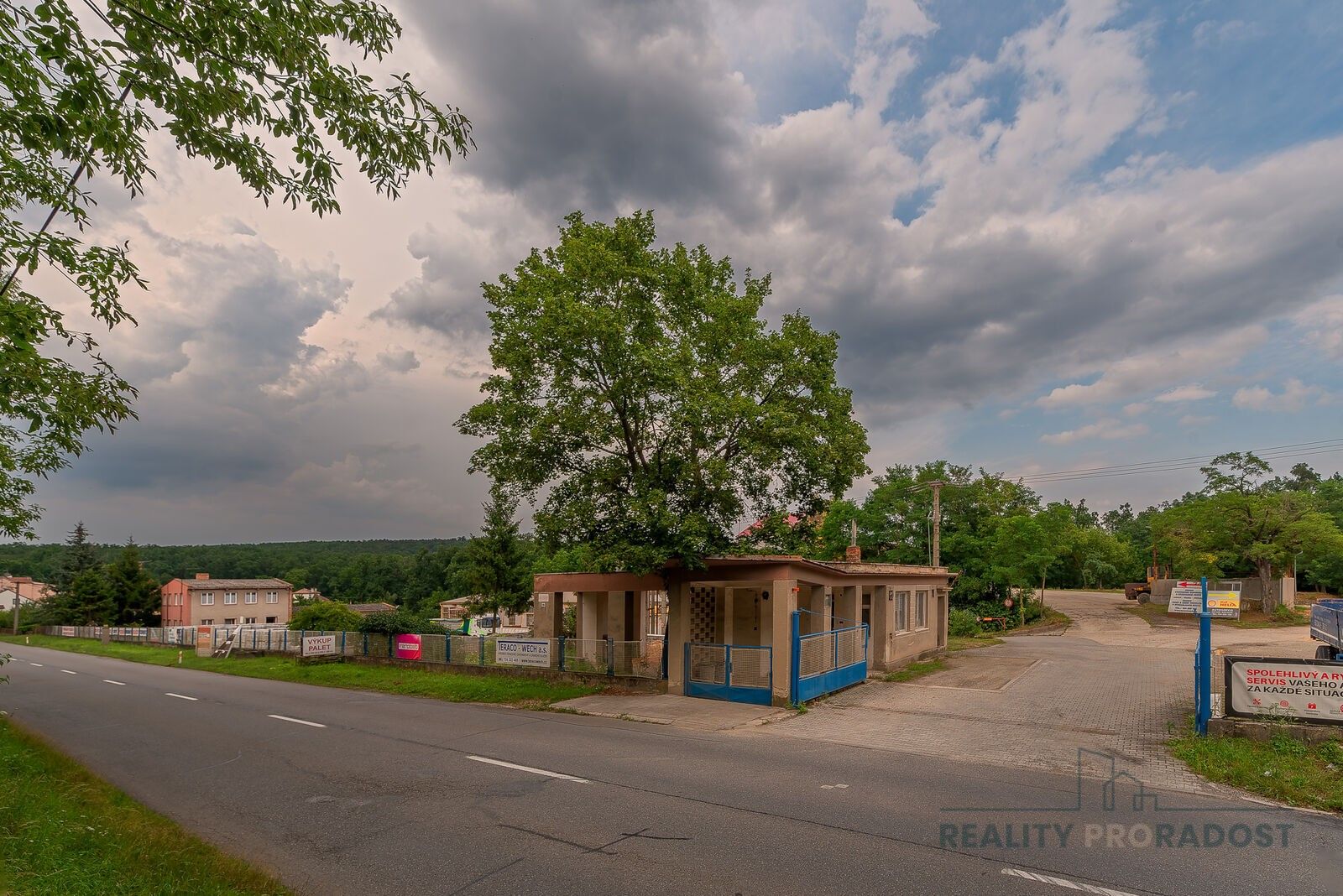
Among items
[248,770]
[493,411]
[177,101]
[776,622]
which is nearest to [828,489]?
[776,622]

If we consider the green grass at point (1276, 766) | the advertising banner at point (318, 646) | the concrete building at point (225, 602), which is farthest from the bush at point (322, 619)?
the green grass at point (1276, 766)

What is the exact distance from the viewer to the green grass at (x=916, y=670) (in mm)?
20859

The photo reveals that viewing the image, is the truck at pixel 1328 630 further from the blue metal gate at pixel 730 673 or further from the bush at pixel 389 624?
the bush at pixel 389 624

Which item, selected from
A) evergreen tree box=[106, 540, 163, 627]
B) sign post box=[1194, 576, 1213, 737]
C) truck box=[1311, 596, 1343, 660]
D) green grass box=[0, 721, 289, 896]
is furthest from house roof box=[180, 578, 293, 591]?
truck box=[1311, 596, 1343, 660]

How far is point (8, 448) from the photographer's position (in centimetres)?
1115

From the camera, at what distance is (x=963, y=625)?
4050 centimetres

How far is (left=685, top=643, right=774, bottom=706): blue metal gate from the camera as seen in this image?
16.5 metres

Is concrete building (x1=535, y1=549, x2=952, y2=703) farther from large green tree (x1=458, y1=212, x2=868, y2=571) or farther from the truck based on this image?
the truck

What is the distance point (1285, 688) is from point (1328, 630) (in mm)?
10598

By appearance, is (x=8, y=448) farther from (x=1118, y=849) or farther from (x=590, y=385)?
(x=1118, y=849)

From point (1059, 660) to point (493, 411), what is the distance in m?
21.1

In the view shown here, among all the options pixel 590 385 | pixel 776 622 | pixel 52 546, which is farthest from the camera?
pixel 52 546

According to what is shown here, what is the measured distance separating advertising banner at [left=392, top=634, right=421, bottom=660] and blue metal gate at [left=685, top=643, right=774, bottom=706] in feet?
38.1

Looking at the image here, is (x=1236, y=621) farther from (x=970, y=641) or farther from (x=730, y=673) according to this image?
(x=730, y=673)
